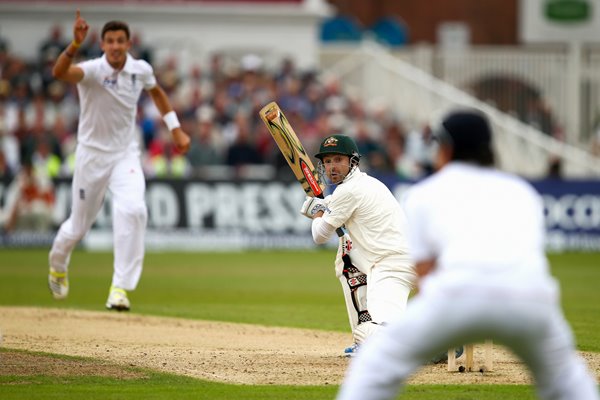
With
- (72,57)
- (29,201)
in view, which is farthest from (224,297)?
(29,201)

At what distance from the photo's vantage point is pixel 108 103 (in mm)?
12812

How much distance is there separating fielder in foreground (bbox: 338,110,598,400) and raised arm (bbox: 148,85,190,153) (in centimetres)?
760

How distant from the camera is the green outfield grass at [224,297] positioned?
835cm

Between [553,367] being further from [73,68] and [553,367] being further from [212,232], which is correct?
[212,232]

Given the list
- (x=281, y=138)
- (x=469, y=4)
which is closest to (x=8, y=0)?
(x=469, y=4)

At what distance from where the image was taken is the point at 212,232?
2547cm

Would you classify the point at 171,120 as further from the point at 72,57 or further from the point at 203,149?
the point at 203,149

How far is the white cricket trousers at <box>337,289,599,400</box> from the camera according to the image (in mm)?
5359

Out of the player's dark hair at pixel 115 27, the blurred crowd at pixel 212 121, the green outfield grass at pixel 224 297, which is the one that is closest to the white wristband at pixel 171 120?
the player's dark hair at pixel 115 27

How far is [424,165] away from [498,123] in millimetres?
3038

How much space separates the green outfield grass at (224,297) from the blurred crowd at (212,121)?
7.61 ft

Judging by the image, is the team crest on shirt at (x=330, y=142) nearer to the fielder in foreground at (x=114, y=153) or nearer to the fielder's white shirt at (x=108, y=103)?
the fielder in foreground at (x=114, y=153)

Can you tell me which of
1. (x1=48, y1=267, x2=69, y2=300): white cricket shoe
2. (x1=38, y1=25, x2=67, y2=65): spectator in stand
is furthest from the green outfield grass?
(x1=38, y1=25, x2=67, y2=65): spectator in stand

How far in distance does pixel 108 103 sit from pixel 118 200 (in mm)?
1057
